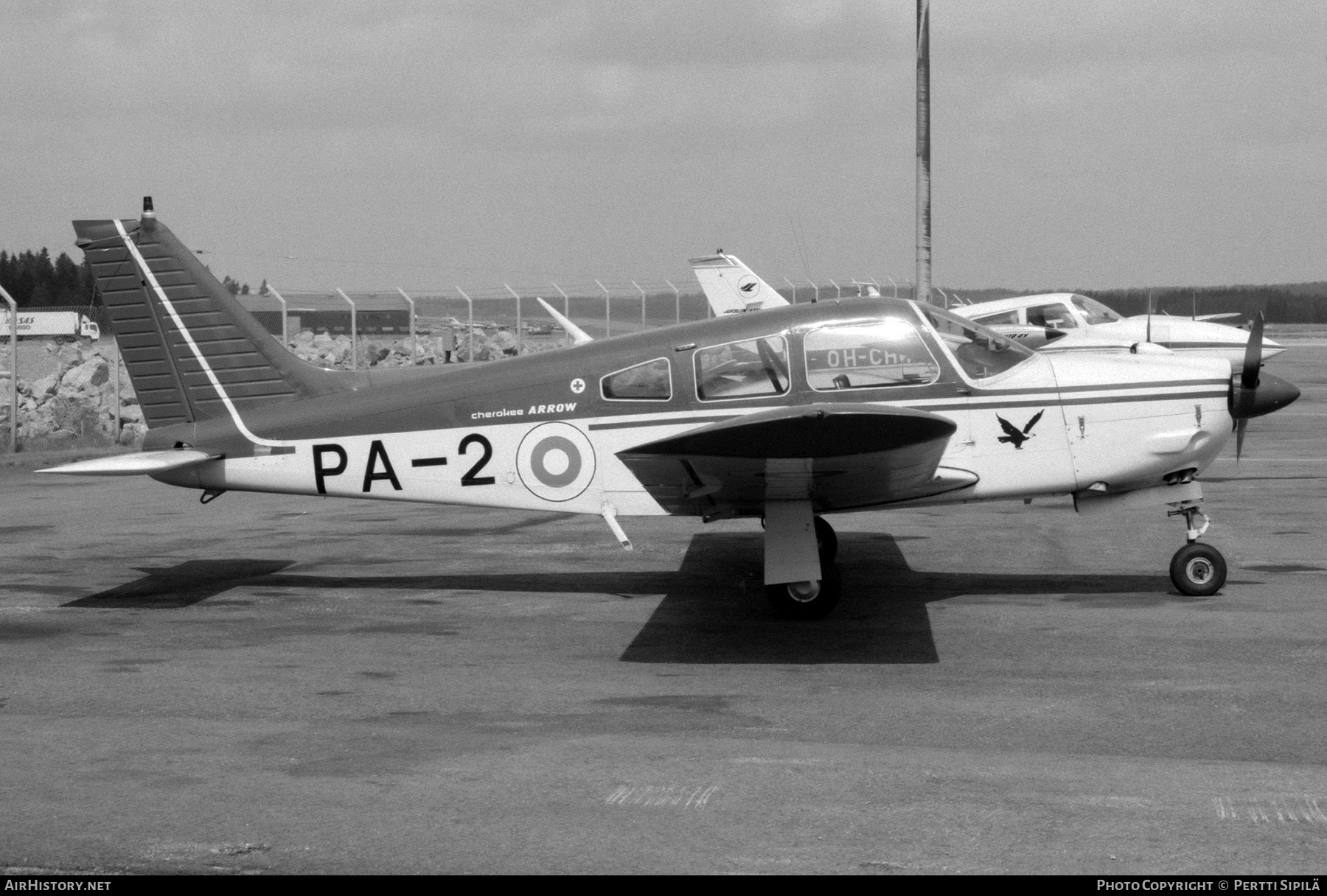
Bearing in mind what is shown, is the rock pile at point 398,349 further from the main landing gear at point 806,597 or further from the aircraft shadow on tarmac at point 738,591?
the main landing gear at point 806,597

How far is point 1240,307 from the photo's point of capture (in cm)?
5788

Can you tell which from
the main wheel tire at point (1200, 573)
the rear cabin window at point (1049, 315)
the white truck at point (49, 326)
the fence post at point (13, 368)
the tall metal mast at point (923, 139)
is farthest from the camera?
the white truck at point (49, 326)

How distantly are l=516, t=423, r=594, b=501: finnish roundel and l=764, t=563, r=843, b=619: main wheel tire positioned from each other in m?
1.61

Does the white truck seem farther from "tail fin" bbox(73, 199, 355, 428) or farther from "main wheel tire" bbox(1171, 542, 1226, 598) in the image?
"main wheel tire" bbox(1171, 542, 1226, 598)

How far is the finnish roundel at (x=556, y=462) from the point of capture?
387 inches

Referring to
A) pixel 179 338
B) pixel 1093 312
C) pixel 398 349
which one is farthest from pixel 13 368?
pixel 1093 312

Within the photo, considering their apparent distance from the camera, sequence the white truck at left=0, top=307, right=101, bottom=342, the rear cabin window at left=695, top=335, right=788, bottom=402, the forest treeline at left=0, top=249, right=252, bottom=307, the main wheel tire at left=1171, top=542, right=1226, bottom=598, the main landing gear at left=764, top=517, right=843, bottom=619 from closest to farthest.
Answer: the main landing gear at left=764, top=517, right=843, bottom=619, the rear cabin window at left=695, top=335, right=788, bottom=402, the main wheel tire at left=1171, top=542, right=1226, bottom=598, the white truck at left=0, top=307, right=101, bottom=342, the forest treeline at left=0, top=249, right=252, bottom=307

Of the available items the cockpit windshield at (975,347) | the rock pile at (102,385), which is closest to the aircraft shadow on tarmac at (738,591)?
the cockpit windshield at (975,347)

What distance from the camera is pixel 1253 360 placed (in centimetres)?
934

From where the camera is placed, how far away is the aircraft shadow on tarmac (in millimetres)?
8500

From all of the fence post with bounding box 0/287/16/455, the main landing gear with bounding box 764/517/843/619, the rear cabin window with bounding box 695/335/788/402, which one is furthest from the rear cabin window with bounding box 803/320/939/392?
the fence post with bounding box 0/287/16/455

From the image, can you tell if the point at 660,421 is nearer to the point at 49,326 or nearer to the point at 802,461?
the point at 802,461

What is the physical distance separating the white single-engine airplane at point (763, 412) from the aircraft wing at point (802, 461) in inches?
1.2

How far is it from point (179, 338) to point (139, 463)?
1241 millimetres
